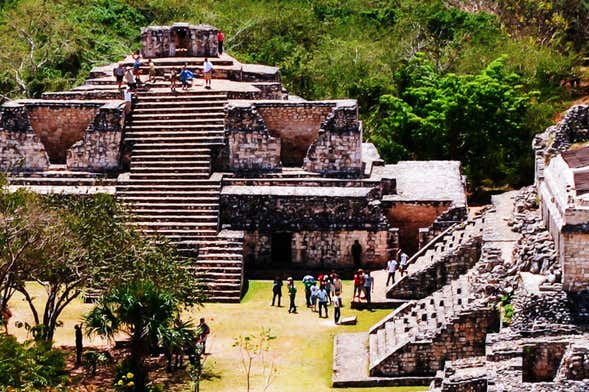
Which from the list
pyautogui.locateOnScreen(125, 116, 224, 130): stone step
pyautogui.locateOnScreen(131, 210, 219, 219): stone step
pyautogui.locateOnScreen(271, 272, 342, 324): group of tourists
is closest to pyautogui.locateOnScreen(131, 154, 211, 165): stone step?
pyautogui.locateOnScreen(125, 116, 224, 130): stone step

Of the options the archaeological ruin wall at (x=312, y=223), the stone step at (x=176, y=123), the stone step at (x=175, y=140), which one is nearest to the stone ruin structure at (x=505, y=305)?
the archaeological ruin wall at (x=312, y=223)

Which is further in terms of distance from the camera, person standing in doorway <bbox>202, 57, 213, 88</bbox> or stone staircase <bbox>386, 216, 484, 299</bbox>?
person standing in doorway <bbox>202, 57, 213, 88</bbox>

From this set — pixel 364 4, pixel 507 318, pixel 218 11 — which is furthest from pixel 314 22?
pixel 507 318

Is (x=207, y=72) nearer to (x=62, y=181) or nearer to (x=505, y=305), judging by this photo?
(x=62, y=181)

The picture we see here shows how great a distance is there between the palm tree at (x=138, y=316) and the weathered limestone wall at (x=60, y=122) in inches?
489

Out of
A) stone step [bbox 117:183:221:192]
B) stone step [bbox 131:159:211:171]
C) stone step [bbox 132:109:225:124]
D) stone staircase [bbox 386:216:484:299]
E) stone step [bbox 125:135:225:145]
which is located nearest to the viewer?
stone staircase [bbox 386:216:484:299]

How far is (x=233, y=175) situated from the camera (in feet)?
117

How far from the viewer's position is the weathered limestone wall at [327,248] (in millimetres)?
34562

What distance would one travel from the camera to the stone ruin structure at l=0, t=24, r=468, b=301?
34469 mm

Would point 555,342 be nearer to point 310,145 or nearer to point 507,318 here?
point 507,318

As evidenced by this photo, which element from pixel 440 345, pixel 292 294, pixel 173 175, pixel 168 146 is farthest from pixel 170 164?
pixel 440 345

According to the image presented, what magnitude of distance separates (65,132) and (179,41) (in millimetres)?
5320

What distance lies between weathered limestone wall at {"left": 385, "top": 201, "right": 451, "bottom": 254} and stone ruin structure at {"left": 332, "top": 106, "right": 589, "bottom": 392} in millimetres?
2682

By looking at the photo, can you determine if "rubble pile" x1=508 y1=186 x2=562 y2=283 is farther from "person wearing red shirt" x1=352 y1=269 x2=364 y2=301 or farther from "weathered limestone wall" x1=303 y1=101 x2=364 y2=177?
"weathered limestone wall" x1=303 y1=101 x2=364 y2=177
